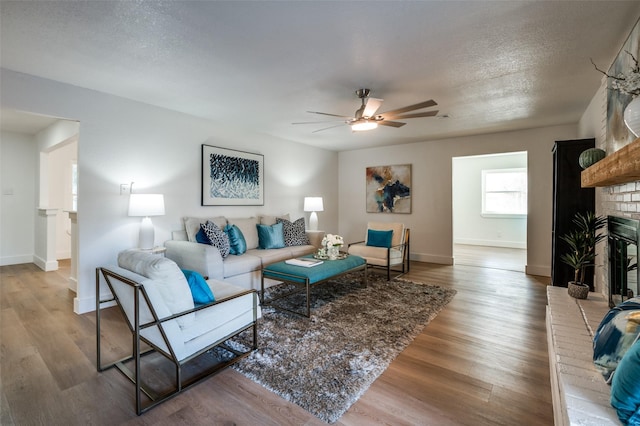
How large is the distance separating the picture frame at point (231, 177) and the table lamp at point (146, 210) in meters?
0.94

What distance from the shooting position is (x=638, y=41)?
79.0 inches

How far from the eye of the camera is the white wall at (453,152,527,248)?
7.60m

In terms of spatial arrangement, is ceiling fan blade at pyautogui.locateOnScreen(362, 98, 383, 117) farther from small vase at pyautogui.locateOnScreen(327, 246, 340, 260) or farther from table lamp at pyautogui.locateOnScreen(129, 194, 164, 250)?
table lamp at pyautogui.locateOnScreen(129, 194, 164, 250)

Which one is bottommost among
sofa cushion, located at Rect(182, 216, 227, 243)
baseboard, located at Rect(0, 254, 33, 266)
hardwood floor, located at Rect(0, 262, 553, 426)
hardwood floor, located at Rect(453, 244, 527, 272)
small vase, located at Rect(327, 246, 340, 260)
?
hardwood floor, located at Rect(0, 262, 553, 426)

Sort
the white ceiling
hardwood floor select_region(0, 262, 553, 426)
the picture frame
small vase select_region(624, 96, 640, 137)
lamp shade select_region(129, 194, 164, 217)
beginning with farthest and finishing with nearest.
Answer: the picture frame
lamp shade select_region(129, 194, 164, 217)
the white ceiling
hardwood floor select_region(0, 262, 553, 426)
small vase select_region(624, 96, 640, 137)

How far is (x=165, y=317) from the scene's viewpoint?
1.77 m

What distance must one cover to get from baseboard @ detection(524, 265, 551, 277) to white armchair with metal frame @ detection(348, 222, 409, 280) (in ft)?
6.79

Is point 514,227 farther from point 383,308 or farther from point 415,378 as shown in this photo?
point 415,378

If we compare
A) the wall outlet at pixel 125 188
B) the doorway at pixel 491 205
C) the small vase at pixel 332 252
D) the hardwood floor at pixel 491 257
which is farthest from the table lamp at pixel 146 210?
the doorway at pixel 491 205

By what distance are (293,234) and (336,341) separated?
2529mm

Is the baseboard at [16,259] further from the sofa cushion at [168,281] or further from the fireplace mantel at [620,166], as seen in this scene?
the fireplace mantel at [620,166]

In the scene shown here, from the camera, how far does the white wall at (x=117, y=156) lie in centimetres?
311

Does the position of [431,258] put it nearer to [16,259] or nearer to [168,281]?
[168,281]

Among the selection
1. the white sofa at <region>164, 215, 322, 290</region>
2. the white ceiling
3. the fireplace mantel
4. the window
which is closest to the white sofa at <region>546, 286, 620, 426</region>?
A: the fireplace mantel
